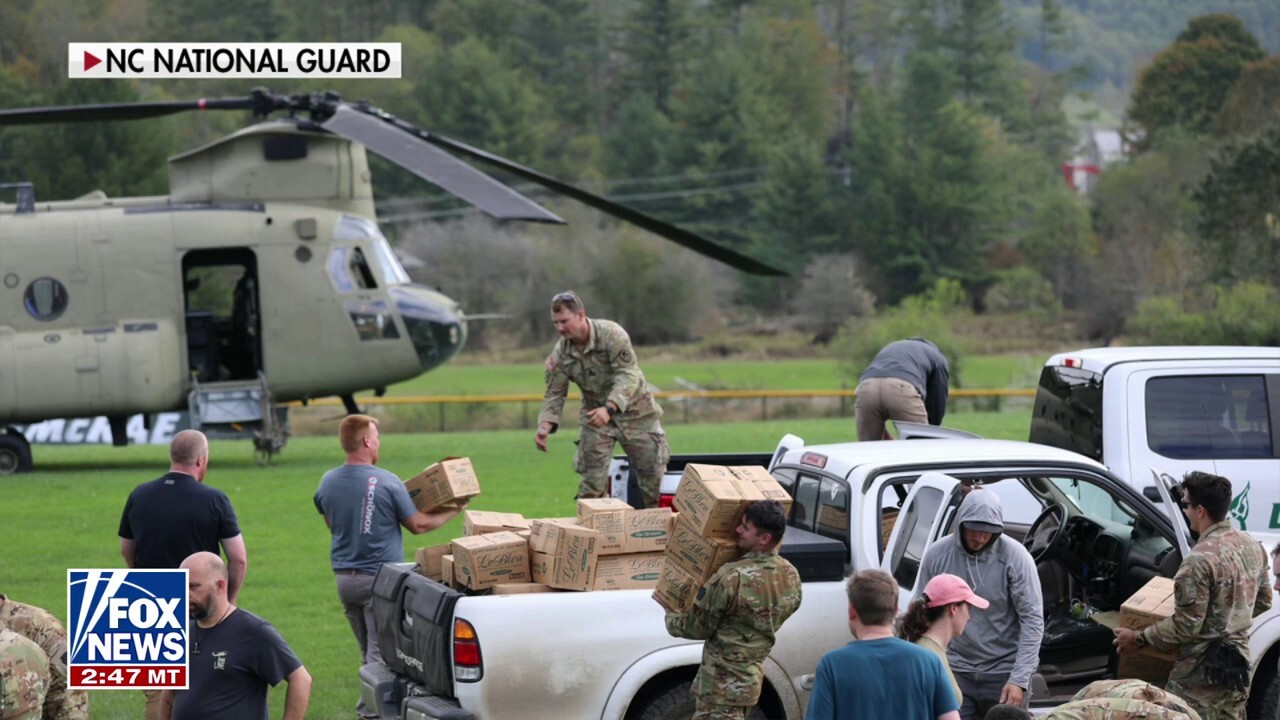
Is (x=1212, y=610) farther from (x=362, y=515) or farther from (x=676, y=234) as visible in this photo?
(x=676, y=234)

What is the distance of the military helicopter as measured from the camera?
20422mm

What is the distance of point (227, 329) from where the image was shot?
22391 millimetres

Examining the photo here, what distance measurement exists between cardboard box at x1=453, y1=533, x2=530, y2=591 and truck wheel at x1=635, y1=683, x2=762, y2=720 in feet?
3.12

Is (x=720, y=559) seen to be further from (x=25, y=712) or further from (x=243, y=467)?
(x=243, y=467)

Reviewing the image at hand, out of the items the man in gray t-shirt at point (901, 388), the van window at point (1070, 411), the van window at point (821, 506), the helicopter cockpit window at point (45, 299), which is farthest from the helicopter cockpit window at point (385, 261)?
the van window at point (821, 506)

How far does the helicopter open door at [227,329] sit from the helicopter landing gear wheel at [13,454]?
8.01 feet

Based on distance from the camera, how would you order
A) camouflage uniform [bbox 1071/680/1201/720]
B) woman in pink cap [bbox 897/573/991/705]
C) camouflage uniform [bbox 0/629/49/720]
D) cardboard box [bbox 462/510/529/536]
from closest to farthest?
1. camouflage uniform [bbox 1071/680/1201/720]
2. camouflage uniform [bbox 0/629/49/720]
3. woman in pink cap [bbox 897/573/991/705]
4. cardboard box [bbox 462/510/529/536]

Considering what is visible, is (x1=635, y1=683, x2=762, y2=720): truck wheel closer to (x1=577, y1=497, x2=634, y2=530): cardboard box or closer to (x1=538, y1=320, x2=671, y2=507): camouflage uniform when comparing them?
(x1=577, y1=497, x2=634, y2=530): cardboard box

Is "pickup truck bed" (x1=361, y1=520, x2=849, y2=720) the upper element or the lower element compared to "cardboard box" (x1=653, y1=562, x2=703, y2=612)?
lower

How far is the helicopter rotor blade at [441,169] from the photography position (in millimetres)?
11289

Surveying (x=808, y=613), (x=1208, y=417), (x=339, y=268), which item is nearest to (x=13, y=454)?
(x=339, y=268)

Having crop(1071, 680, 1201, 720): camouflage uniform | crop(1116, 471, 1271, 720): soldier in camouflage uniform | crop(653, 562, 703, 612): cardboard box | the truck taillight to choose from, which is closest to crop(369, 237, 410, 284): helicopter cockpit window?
the truck taillight

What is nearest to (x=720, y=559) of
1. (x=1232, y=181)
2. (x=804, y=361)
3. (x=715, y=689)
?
(x=715, y=689)

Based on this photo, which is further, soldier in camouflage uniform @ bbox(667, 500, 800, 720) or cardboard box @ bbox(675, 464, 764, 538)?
cardboard box @ bbox(675, 464, 764, 538)
